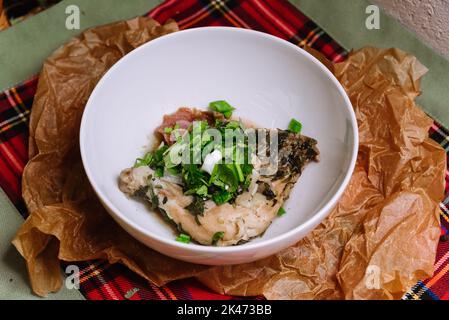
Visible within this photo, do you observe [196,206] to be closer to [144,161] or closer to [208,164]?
[208,164]

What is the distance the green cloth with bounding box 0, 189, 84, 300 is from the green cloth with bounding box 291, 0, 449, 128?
161 centimetres

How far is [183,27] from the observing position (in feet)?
8.85

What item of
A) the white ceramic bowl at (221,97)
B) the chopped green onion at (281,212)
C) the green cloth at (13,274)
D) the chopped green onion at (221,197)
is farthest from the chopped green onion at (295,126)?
the green cloth at (13,274)

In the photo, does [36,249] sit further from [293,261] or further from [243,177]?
[293,261]

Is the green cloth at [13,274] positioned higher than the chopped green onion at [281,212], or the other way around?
the chopped green onion at [281,212]

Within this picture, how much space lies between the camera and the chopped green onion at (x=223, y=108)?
7.40ft

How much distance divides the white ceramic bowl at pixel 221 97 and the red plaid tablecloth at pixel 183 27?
0.23m

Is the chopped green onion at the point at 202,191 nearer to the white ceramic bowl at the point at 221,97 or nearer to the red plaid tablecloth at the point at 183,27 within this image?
the white ceramic bowl at the point at 221,97

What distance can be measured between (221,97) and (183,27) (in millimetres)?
560

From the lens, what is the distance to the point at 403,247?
1.95m

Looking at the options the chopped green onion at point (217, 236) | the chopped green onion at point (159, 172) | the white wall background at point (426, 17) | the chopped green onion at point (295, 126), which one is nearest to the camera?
the chopped green onion at point (217, 236)

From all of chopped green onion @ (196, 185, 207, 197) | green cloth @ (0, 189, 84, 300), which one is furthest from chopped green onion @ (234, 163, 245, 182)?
green cloth @ (0, 189, 84, 300)

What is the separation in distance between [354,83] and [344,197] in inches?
20.7

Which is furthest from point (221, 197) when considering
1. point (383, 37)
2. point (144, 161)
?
point (383, 37)
